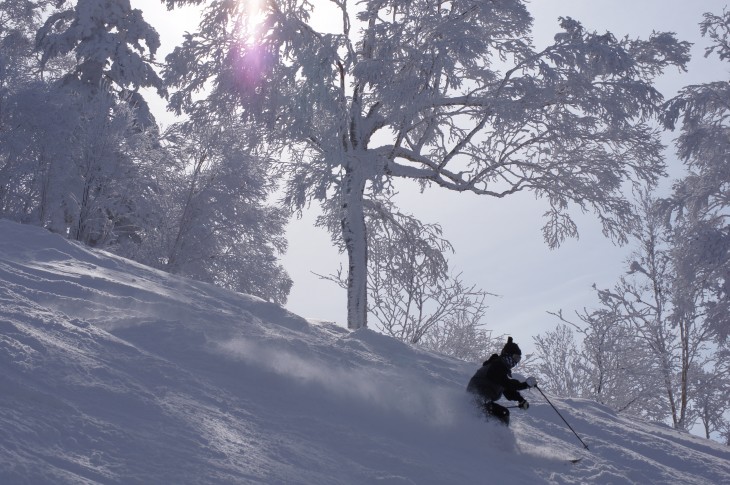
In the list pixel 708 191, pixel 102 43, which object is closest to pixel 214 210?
pixel 102 43

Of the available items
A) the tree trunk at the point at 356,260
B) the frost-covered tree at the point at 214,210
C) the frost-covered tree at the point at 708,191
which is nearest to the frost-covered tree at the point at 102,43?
the frost-covered tree at the point at 214,210

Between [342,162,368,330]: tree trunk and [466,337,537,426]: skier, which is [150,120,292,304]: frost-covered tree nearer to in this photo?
[342,162,368,330]: tree trunk

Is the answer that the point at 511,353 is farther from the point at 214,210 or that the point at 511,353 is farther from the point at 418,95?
the point at 214,210

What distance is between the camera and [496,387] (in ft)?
26.1

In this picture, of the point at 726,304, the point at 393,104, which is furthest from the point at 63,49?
the point at 726,304

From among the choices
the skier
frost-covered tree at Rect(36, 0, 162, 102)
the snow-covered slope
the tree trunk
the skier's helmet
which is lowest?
the snow-covered slope

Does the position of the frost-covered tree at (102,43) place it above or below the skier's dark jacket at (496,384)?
above

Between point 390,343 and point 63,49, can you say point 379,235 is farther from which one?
point 63,49

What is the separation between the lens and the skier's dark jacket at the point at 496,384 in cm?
792

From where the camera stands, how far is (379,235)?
1977cm

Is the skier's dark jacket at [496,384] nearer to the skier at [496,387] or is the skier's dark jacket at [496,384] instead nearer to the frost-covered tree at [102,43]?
the skier at [496,387]

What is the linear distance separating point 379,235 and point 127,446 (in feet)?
49.7

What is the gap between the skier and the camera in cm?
788

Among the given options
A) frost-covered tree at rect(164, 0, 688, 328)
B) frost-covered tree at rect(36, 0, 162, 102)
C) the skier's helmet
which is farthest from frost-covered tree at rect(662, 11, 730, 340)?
frost-covered tree at rect(36, 0, 162, 102)
